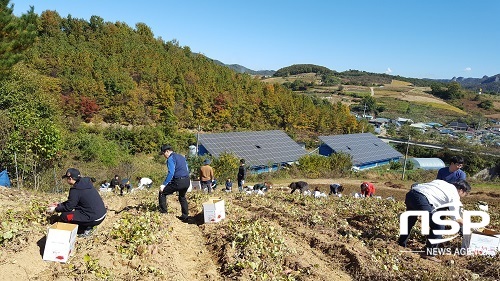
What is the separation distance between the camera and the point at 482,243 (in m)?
5.89

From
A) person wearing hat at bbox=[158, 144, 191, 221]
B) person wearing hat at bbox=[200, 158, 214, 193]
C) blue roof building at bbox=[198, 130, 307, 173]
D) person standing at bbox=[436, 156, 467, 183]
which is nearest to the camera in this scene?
person standing at bbox=[436, 156, 467, 183]

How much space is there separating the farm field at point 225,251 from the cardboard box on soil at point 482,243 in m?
0.15

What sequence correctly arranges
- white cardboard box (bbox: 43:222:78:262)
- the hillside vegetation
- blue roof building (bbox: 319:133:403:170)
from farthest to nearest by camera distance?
blue roof building (bbox: 319:133:403:170), the hillside vegetation, white cardboard box (bbox: 43:222:78:262)

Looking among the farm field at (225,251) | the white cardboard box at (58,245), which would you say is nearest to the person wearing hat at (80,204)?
the farm field at (225,251)

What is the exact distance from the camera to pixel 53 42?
52.5 m

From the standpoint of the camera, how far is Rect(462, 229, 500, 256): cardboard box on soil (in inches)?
230

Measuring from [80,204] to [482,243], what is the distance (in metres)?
6.68

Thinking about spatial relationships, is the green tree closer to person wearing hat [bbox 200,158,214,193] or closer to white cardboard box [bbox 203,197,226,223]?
person wearing hat [bbox 200,158,214,193]

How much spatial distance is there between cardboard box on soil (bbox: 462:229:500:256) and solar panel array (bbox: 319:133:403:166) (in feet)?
115

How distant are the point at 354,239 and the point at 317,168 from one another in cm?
2456

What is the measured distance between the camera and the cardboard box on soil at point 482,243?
5.84 metres

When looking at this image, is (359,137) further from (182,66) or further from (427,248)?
(427,248)

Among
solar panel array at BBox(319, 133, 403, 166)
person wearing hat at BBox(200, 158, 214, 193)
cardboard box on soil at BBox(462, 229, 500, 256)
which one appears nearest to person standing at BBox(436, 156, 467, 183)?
cardboard box on soil at BBox(462, 229, 500, 256)

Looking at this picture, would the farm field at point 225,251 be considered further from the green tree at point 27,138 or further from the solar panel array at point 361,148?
the solar panel array at point 361,148
